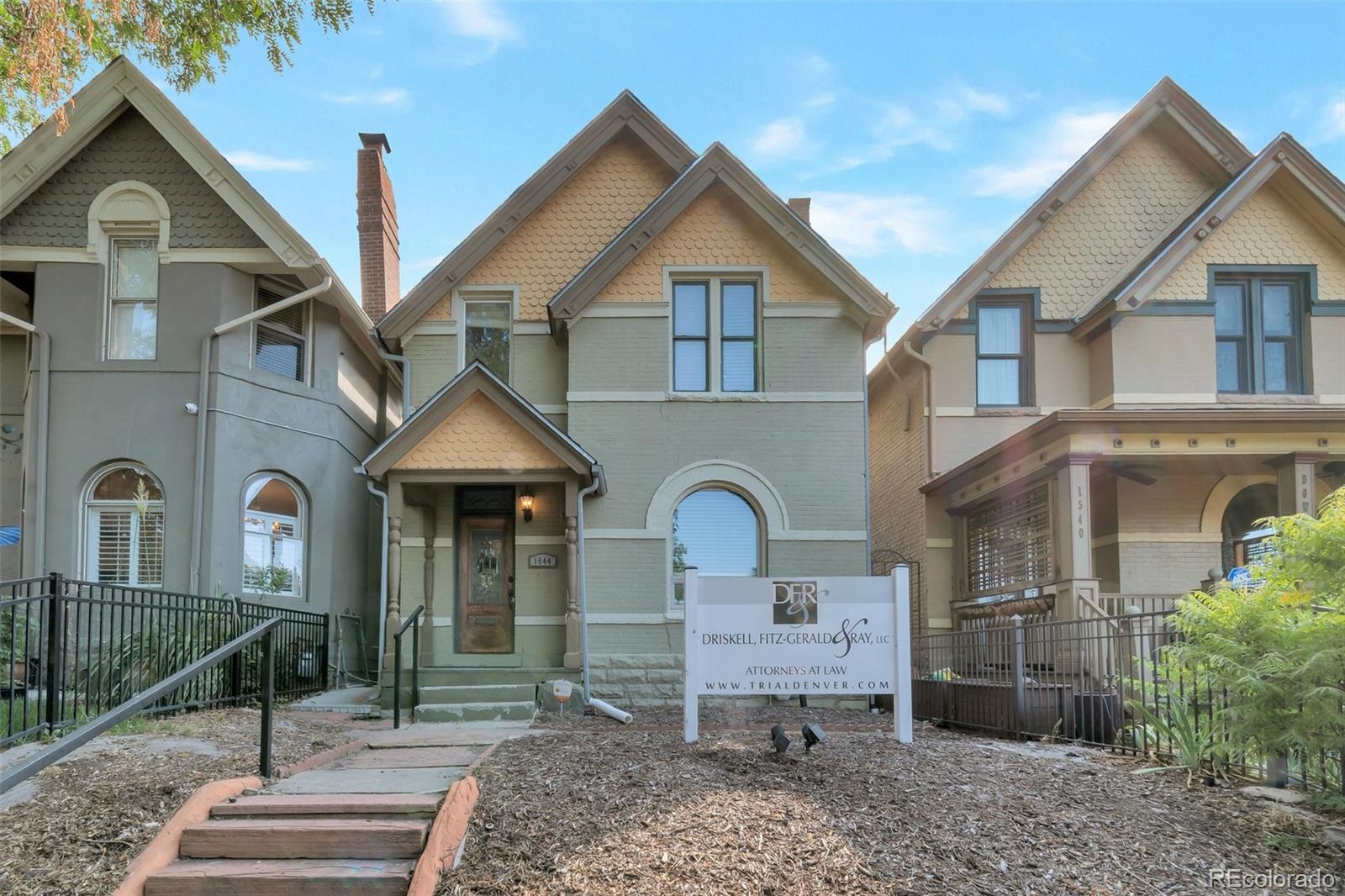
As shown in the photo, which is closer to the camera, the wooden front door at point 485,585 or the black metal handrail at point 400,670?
the black metal handrail at point 400,670

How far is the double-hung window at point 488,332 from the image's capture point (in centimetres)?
1512

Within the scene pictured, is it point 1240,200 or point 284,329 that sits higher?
point 1240,200

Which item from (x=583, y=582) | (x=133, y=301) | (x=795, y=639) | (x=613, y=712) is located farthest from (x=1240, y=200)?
(x=133, y=301)

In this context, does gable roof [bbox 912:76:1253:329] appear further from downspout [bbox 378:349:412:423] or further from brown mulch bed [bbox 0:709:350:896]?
brown mulch bed [bbox 0:709:350:896]

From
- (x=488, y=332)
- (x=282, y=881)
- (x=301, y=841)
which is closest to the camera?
(x=282, y=881)

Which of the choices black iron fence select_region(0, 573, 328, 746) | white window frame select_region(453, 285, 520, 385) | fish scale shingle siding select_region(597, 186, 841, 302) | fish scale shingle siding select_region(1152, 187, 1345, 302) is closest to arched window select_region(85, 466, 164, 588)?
black iron fence select_region(0, 573, 328, 746)

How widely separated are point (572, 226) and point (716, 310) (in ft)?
9.28

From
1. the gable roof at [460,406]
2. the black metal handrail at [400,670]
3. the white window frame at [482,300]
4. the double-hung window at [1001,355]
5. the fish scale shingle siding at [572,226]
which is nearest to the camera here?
the black metal handrail at [400,670]

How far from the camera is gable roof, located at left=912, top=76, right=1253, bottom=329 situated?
15977mm

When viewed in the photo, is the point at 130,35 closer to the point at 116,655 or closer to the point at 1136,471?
the point at 116,655

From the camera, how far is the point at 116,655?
1090cm

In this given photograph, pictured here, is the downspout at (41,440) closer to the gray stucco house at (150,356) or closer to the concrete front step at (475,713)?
the gray stucco house at (150,356)

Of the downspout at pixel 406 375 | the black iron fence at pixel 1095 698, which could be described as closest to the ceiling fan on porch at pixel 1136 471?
the black iron fence at pixel 1095 698

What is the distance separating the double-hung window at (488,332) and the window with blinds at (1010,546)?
7.18 metres
